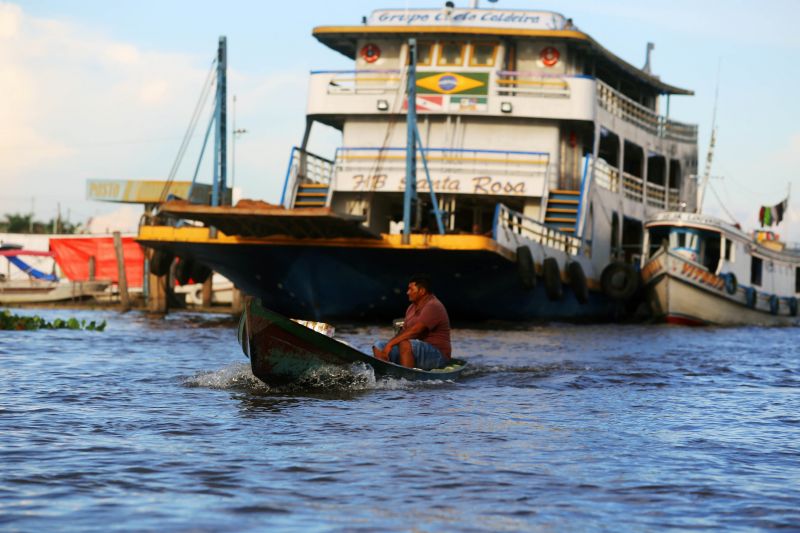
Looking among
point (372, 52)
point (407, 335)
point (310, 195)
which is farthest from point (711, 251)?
point (407, 335)

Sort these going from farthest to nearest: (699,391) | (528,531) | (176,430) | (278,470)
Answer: (699,391), (176,430), (278,470), (528,531)

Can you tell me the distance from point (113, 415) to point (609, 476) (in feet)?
14.7

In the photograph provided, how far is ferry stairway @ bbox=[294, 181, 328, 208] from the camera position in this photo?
91.8ft

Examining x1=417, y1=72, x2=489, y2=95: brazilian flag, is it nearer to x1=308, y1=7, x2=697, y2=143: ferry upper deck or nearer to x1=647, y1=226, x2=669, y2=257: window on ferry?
x1=308, y1=7, x2=697, y2=143: ferry upper deck

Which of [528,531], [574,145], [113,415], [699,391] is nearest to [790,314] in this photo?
[574,145]

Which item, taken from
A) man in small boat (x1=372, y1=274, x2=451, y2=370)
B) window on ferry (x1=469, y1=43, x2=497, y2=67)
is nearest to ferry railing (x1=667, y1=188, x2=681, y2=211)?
window on ferry (x1=469, y1=43, x2=497, y2=67)

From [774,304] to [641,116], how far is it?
23.9 feet

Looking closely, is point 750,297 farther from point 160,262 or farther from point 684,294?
point 160,262

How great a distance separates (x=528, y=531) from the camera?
5.95m

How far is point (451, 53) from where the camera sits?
29219mm

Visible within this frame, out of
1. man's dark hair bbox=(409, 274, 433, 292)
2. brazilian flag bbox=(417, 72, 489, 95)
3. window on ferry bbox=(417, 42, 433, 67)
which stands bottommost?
man's dark hair bbox=(409, 274, 433, 292)

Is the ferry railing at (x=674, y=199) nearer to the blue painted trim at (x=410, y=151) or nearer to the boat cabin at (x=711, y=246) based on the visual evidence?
the boat cabin at (x=711, y=246)

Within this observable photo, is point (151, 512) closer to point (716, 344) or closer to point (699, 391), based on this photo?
point (699, 391)

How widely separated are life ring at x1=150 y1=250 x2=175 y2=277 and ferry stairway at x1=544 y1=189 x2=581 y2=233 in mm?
9105
